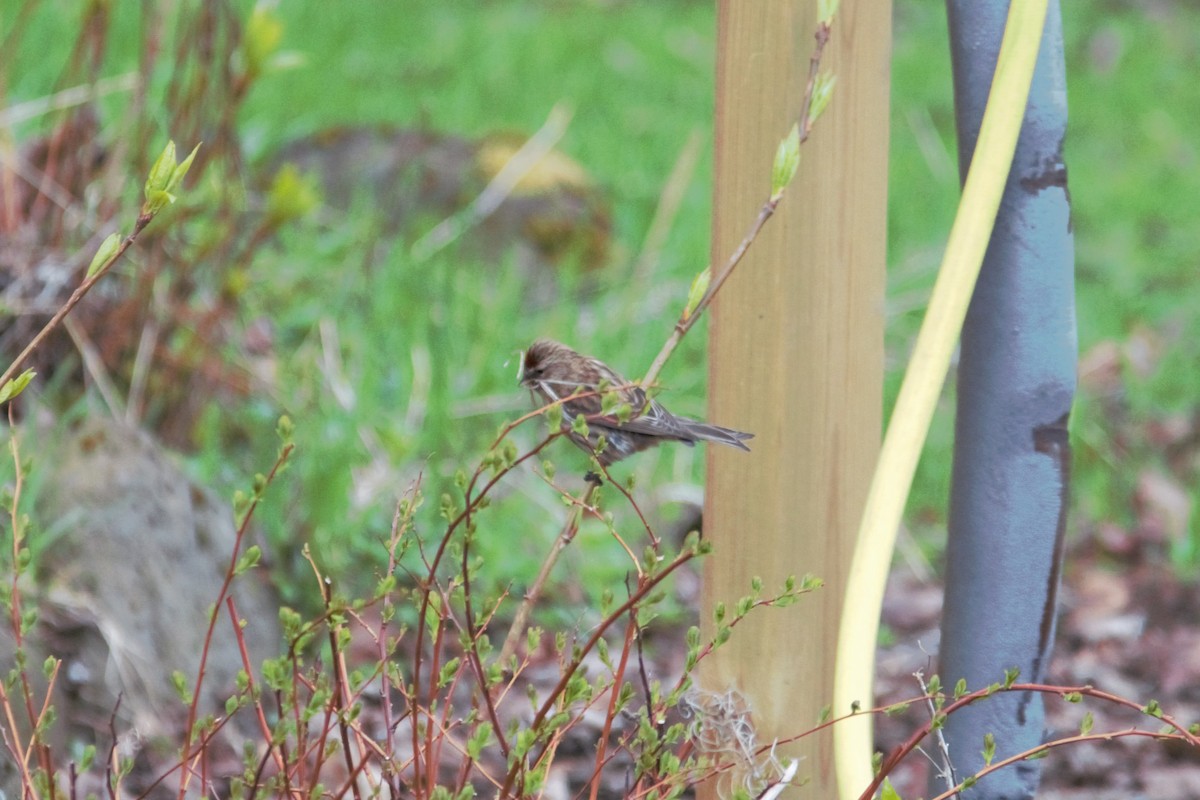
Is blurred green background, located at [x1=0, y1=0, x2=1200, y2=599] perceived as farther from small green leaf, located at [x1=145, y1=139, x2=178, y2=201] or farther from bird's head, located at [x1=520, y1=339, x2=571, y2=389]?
small green leaf, located at [x1=145, y1=139, x2=178, y2=201]

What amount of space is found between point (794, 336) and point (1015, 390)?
0.31 m

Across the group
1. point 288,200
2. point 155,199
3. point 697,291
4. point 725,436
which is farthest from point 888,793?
point 288,200

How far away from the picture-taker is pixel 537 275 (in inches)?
213

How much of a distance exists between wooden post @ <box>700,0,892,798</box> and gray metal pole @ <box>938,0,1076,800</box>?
137 millimetres

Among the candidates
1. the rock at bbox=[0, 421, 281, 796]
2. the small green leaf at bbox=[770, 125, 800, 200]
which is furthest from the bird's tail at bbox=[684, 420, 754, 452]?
the rock at bbox=[0, 421, 281, 796]

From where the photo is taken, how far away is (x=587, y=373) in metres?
2.06

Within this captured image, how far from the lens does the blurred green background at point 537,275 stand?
360cm

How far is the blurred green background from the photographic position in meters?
3.60

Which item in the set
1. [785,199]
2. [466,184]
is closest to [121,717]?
[785,199]

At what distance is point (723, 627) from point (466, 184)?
4.44 m

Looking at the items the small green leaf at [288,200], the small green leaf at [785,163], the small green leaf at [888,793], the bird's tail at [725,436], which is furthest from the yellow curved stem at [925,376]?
the small green leaf at [288,200]

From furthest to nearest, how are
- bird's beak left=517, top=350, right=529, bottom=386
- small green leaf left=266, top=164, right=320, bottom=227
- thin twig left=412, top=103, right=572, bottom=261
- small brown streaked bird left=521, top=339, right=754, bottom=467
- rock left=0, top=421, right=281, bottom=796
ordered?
thin twig left=412, top=103, right=572, bottom=261 < small green leaf left=266, top=164, right=320, bottom=227 < rock left=0, top=421, right=281, bottom=796 < bird's beak left=517, top=350, right=529, bottom=386 < small brown streaked bird left=521, top=339, right=754, bottom=467

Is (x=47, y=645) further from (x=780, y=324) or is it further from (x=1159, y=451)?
(x=1159, y=451)

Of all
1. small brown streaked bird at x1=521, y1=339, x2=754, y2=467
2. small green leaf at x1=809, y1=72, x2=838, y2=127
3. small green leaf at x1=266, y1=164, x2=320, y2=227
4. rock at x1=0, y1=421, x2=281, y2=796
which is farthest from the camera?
small green leaf at x1=266, y1=164, x2=320, y2=227
